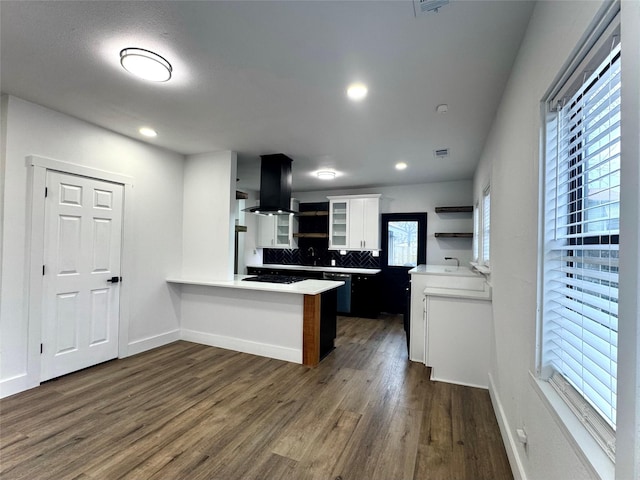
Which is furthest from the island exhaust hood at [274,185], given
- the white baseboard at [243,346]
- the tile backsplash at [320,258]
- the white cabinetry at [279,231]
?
the tile backsplash at [320,258]

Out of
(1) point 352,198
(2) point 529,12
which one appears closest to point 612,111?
(2) point 529,12

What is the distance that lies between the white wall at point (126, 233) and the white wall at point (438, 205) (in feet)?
13.2

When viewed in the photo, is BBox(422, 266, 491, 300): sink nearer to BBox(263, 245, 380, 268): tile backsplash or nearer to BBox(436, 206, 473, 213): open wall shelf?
BBox(436, 206, 473, 213): open wall shelf

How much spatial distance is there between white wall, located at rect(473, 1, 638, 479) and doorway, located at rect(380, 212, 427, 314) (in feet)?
11.1

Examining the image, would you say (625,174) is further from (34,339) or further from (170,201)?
(170,201)

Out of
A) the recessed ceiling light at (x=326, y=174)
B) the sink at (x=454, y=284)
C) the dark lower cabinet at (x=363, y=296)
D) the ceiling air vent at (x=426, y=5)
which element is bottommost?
the dark lower cabinet at (x=363, y=296)

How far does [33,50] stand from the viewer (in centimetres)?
199

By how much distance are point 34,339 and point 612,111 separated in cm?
428

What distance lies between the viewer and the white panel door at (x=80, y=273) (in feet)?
9.53

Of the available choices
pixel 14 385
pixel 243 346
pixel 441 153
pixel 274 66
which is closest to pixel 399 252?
pixel 441 153

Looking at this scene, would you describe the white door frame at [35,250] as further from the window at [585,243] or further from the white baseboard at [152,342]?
the window at [585,243]

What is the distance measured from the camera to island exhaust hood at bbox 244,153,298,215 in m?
4.09

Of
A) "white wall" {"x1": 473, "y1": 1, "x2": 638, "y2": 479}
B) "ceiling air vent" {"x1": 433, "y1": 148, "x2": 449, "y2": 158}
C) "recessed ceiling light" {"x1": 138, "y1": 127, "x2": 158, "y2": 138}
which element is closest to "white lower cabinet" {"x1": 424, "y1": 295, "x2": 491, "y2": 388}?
"white wall" {"x1": 473, "y1": 1, "x2": 638, "y2": 479}

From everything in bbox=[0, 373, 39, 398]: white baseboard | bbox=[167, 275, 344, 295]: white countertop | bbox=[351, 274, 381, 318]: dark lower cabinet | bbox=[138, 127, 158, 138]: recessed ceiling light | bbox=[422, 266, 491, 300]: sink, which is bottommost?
bbox=[0, 373, 39, 398]: white baseboard
